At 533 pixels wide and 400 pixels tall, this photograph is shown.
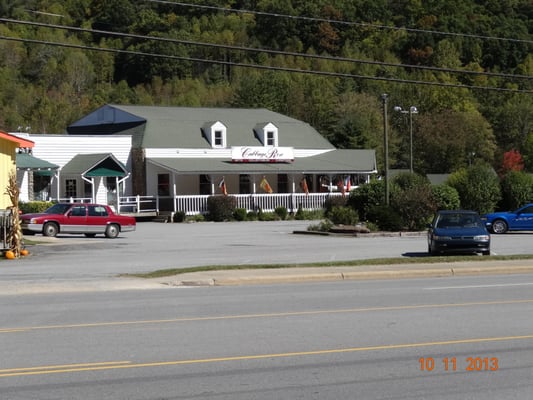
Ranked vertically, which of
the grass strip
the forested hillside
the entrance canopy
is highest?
the forested hillside

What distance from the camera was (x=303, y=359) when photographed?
10.9 metres

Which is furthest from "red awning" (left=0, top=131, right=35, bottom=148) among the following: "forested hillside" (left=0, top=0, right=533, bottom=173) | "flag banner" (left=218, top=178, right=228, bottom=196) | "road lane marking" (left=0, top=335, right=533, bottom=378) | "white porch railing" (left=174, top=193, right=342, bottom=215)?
"forested hillside" (left=0, top=0, right=533, bottom=173)

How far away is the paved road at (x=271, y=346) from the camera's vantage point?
945cm

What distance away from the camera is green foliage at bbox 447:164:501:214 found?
4812cm

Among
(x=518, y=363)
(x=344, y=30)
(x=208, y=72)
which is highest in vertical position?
(x=344, y=30)

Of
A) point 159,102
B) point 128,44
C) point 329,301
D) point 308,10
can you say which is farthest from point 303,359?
point 308,10

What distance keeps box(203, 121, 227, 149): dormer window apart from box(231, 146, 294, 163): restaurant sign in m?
2.13

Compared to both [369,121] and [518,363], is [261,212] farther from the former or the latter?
[518,363]

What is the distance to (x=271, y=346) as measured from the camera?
1181 centimetres

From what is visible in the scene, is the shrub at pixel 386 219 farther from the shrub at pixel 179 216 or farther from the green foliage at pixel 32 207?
the green foliage at pixel 32 207

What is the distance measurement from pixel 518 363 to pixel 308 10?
15329 centimetres

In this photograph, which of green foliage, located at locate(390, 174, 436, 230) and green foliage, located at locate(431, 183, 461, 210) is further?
green foliage, located at locate(431, 183, 461, 210)
